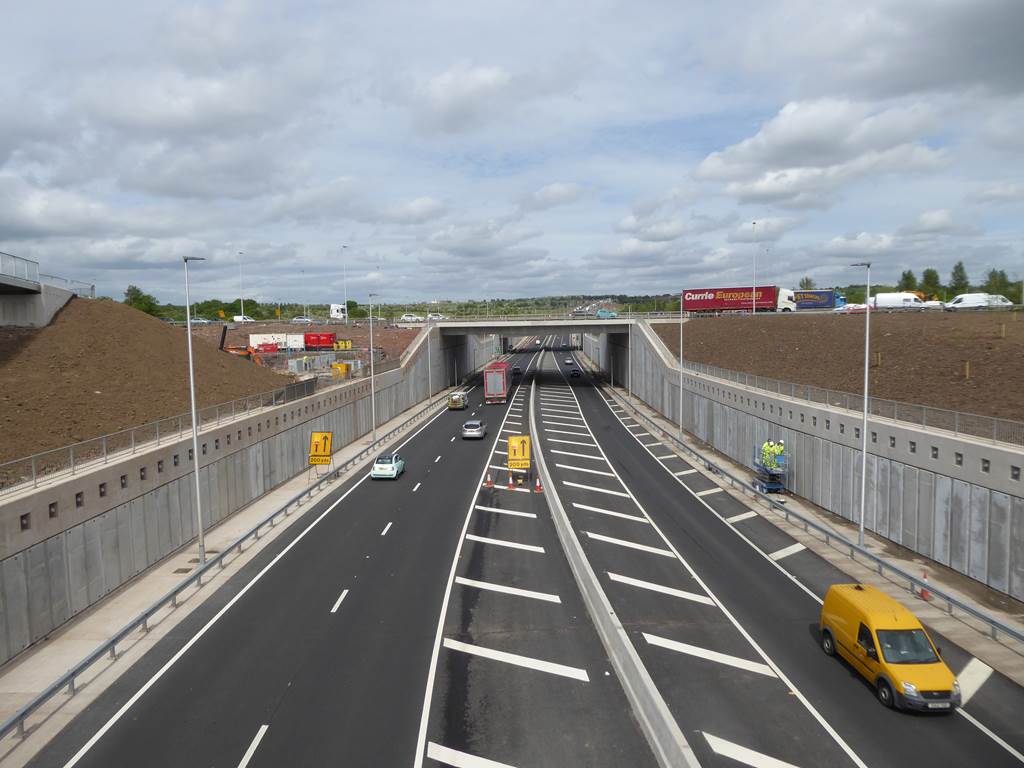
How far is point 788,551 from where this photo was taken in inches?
953

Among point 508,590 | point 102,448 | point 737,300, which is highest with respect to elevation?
point 737,300

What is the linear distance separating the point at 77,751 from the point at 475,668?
7.90 metres

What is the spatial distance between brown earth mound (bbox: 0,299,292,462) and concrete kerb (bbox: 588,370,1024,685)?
2852 centimetres

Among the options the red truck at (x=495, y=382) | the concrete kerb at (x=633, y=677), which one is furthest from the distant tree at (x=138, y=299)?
the concrete kerb at (x=633, y=677)

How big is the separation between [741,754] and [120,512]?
1949 centimetres

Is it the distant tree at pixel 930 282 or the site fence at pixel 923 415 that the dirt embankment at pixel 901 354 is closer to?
the site fence at pixel 923 415

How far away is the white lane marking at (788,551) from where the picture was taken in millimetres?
23688

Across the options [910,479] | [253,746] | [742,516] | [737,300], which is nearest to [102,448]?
[253,746]

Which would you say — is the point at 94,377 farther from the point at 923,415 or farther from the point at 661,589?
the point at 923,415

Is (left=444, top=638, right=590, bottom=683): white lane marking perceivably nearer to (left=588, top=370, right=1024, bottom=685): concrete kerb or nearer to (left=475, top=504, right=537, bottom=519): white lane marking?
(left=588, top=370, right=1024, bottom=685): concrete kerb

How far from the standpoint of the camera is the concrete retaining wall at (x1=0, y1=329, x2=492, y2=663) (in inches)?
664

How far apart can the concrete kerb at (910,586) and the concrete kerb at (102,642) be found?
2046 cm

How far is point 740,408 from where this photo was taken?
40438 millimetres

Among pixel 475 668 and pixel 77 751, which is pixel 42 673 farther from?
pixel 475 668
